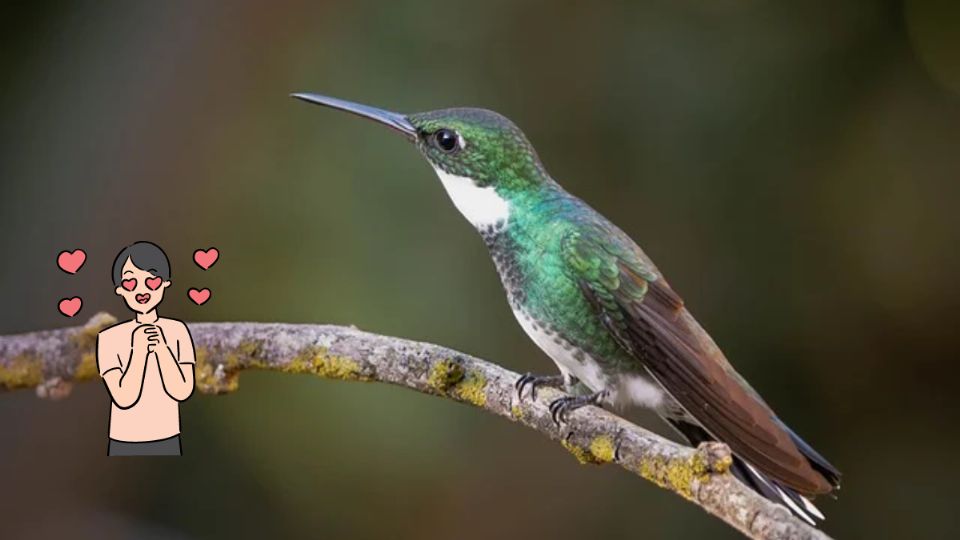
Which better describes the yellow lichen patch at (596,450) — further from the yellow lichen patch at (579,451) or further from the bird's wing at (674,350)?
the bird's wing at (674,350)

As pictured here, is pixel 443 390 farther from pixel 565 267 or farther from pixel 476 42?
pixel 476 42

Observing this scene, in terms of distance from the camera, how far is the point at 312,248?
3225mm

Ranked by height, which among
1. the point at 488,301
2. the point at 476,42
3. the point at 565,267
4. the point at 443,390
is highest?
the point at 476,42

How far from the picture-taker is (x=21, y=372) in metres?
1.62

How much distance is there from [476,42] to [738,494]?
2417mm

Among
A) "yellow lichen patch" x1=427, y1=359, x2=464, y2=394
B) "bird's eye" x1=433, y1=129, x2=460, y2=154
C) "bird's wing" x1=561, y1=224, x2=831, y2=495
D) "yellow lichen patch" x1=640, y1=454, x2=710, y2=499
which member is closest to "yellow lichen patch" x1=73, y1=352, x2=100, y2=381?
"yellow lichen patch" x1=427, y1=359, x2=464, y2=394

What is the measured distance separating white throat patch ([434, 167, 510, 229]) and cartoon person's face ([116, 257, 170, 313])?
427 mm

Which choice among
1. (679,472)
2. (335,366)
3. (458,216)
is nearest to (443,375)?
(335,366)

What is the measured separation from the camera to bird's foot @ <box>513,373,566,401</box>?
1664 mm

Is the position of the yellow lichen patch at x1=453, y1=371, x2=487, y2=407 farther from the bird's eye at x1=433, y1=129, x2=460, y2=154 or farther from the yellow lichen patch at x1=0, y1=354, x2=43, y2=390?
the yellow lichen patch at x1=0, y1=354, x2=43, y2=390

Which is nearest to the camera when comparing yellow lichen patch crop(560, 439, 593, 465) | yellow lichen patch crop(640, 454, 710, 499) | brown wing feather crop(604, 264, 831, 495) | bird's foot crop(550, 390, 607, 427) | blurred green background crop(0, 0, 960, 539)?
yellow lichen patch crop(640, 454, 710, 499)

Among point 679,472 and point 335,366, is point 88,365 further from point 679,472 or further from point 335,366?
point 679,472

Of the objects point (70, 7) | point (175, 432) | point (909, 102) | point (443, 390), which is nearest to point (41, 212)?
point (70, 7)

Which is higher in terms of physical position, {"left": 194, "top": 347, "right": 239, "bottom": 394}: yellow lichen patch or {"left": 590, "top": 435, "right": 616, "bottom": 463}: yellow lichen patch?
{"left": 194, "top": 347, "right": 239, "bottom": 394}: yellow lichen patch
